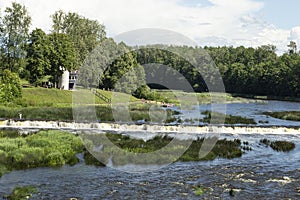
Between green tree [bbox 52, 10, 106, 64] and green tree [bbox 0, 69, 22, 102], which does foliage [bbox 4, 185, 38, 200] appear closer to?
green tree [bbox 0, 69, 22, 102]

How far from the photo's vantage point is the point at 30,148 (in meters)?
30.3

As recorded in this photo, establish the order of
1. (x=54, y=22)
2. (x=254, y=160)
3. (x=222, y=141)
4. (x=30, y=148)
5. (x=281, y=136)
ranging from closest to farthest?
(x=30, y=148) < (x=254, y=160) < (x=222, y=141) < (x=281, y=136) < (x=54, y=22)

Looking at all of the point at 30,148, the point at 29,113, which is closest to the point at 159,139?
the point at 30,148

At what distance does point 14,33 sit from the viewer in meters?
83.0

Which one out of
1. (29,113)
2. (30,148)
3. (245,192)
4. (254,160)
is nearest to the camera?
(245,192)

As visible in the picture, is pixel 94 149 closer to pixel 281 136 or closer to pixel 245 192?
pixel 245 192

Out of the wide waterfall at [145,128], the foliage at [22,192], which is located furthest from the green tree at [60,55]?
the foliage at [22,192]

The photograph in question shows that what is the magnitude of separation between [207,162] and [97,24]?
7912 cm

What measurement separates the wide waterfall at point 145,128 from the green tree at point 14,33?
4000cm

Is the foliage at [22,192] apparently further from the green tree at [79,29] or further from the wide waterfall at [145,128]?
the green tree at [79,29]

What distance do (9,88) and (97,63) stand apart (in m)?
33.5

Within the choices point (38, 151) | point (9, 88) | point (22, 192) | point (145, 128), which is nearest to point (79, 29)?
point (9, 88)

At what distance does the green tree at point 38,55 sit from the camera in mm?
76688

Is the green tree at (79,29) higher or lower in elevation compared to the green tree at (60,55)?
higher
